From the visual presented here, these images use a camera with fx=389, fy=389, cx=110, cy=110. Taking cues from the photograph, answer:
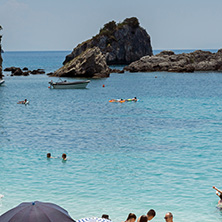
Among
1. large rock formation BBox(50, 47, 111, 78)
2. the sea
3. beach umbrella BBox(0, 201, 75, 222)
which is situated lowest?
the sea

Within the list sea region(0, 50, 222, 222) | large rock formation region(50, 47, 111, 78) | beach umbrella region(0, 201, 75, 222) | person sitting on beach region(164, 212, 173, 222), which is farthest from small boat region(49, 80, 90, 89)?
beach umbrella region(0, 201, 75, 222)

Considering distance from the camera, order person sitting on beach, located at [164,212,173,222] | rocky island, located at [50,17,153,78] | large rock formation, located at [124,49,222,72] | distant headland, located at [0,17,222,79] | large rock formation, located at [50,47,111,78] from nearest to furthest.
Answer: person sitting on beach, located at [164,212,173,222]
large rock formation, located at [50,47,111,78]
distant headland, located at [0,17,222,79]
large rock formation, located at [124,49,222,72]
rocky island, located at [50,17,153,78]

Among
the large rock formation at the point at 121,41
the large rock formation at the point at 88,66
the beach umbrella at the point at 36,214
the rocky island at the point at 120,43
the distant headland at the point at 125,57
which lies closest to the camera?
the beach umbrella at the point at 36,214

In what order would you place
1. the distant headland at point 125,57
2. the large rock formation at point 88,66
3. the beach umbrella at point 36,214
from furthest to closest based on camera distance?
1. the distant headland at point 125,57
2. the large rock formation at point 88,66
3. the beach umbrella at point 36,214

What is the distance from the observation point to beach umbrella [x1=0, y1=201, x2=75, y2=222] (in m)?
8.92

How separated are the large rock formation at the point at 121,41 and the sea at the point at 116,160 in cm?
12058

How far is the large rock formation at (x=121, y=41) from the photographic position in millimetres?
166500

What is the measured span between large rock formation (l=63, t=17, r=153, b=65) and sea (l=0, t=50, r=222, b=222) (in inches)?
4747

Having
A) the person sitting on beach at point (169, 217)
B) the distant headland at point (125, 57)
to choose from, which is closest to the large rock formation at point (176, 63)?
the distant headland at point (125, 57)

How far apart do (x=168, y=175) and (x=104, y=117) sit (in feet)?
Result: 69.8

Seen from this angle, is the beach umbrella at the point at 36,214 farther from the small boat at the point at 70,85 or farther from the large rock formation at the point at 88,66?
the large rock formation at the point at 88,66

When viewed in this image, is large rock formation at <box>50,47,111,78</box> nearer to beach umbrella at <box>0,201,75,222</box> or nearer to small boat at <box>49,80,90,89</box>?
small boat at <box>49,80,90,89</box>

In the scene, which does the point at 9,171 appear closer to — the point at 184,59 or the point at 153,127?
the point at 153,127

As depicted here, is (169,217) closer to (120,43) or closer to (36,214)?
(36,214)
